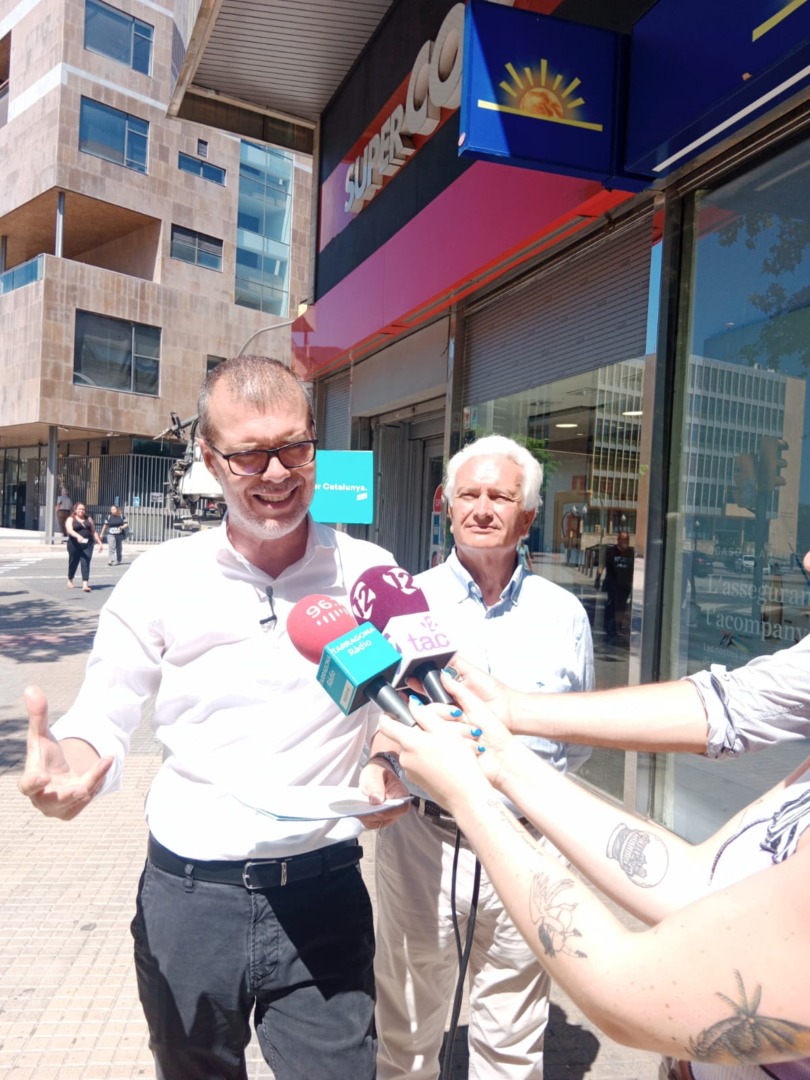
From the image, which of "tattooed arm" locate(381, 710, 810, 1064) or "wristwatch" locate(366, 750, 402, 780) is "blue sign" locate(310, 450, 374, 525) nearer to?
"wristwatch" locate(366, 750, 402, 780)

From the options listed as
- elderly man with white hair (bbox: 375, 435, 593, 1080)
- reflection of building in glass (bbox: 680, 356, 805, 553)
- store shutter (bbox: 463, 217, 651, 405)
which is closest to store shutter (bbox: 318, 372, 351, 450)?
store shutter (bbox: 463, 217, 651, 405)

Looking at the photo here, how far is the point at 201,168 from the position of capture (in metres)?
30.2

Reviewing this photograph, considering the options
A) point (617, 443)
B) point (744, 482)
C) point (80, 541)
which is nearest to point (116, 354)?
point (80, 541)

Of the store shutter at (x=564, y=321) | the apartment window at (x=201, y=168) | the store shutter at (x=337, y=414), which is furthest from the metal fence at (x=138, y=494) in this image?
the store shutter at (x=564, y=321)

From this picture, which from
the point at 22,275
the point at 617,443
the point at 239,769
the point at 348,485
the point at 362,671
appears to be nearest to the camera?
the point at 362,671

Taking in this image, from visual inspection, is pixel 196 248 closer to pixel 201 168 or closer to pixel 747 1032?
pixel 201 168

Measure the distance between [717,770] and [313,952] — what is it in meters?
2.87

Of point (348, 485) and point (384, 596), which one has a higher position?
point (348, 485)

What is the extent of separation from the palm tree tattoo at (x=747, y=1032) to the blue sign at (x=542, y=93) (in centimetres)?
382

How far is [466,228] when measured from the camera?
19.1 feet

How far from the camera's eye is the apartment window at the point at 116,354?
27531 mm

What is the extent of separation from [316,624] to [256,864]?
538mm

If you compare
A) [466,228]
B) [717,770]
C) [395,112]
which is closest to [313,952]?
[717,770]

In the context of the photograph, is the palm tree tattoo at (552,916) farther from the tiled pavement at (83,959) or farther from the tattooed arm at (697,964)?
the tiled pavement at (83,959)
